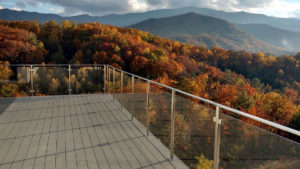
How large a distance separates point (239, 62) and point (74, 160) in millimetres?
53001

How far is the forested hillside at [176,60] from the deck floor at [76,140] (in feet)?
93.5

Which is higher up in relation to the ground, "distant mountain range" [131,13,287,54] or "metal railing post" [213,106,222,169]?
"distant mountain range" [131,13,287,54]

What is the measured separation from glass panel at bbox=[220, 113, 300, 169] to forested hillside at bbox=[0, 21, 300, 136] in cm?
3029

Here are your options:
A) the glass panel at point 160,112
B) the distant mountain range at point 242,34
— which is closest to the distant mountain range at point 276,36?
the distant mountain range at point 242,34

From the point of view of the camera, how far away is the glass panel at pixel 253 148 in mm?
1442

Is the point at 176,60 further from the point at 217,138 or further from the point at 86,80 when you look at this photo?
the point at 217,138

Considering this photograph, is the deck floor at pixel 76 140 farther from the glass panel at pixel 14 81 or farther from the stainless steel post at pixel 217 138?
the glass panel at pixel 14 81

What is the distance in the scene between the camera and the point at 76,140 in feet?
11.9

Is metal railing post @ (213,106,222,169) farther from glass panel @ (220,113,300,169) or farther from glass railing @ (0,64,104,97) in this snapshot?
glass railing @ (0,64,104,97)

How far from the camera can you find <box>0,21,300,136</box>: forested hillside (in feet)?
116

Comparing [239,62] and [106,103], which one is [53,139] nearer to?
[106,103]

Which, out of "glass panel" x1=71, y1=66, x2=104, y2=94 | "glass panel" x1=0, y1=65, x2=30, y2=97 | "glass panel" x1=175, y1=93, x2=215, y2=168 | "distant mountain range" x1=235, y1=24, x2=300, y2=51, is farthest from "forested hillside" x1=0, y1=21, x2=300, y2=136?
"distant mountain range" x1=235, y1=24, x2=300, y2=51

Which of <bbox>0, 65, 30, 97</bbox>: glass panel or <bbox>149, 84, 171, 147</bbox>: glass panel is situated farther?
<bbox>0, 65, 30, 97</bbox>: glass panel

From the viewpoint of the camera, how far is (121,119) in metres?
4.93
